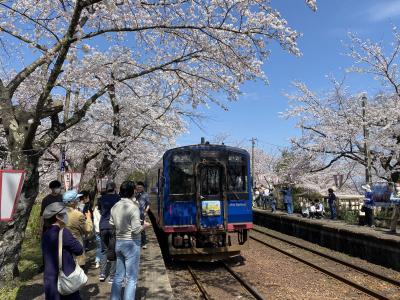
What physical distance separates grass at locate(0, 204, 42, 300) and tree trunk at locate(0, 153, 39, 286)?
21cm

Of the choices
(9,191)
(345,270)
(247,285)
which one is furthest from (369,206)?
(9,191)

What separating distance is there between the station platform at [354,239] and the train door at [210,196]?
416cm

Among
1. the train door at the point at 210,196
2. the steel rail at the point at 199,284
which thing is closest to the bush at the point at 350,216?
the train door at the point at 210,196

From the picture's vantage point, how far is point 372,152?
65.8 feet

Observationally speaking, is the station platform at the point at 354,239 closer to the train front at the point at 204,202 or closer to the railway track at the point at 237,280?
the train front at the point at 204,202

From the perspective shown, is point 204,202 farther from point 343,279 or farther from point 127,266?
point 127,266

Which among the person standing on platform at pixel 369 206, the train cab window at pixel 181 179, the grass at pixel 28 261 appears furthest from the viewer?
the person standing on platform at pixel 369 206

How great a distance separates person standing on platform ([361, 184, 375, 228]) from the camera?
45.5 feet

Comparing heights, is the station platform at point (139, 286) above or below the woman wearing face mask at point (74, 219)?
below

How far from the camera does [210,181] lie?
10266mm

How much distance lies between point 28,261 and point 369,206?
10619mm

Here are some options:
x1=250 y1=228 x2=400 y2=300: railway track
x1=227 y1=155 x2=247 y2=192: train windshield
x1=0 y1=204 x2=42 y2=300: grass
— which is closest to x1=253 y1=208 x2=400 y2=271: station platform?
x1=250 y1=228 x2=400 y2=300: railway track

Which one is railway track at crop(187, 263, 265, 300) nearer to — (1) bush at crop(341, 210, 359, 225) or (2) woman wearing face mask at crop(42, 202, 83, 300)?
(2) woman wearing face mask at crop(42, 202, 83, 300)

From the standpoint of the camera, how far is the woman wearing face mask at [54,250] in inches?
146
